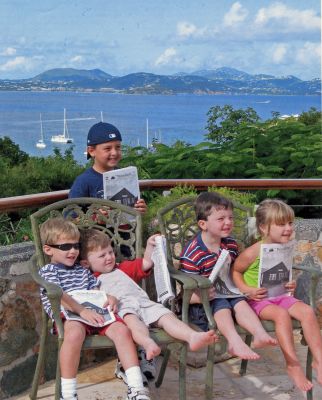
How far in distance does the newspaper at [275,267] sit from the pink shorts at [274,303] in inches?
1.2

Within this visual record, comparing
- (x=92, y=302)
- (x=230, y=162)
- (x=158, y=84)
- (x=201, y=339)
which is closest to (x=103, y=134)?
(x=92, y=302)

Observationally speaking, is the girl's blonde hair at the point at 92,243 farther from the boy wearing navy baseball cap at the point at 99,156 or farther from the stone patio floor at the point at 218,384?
the stone patio floor at the point at 218,384

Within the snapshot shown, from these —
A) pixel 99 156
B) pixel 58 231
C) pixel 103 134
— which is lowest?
pixel 58 231

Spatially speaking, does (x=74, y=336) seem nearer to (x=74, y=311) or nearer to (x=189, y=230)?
(x=74, y=311)

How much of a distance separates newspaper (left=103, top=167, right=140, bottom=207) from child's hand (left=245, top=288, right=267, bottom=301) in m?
0.85

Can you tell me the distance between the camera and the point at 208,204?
3715 mm

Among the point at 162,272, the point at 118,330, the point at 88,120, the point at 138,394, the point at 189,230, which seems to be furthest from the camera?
the point at 88,120

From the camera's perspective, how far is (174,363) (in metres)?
4.39

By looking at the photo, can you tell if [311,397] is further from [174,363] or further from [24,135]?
[24,135]

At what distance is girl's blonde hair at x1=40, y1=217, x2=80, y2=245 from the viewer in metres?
3.52

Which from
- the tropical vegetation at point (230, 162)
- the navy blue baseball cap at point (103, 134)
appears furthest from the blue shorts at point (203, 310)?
the tropical vegetation at point (230, 162)

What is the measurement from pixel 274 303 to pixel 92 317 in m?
0.92

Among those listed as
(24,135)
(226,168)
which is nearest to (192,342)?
(226,168)

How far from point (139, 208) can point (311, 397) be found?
1.31 meters
